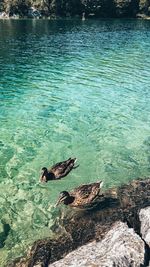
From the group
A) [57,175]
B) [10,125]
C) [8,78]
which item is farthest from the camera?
[8,78]

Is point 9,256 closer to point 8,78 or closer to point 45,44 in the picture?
point 8,78

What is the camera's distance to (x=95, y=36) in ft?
281

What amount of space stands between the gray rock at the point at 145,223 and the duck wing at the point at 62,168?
19.0ft

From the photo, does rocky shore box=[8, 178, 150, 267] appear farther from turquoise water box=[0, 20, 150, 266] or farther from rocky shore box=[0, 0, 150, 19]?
rocky shore box=[0, 0, 150, 19]

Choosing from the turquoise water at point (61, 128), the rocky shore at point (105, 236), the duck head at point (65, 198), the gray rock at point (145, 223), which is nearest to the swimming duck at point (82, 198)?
the duck head at point (65, 198)

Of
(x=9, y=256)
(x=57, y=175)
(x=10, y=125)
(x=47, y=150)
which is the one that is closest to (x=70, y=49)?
(x=10, y=125)

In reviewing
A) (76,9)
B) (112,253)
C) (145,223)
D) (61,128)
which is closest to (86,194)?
(145,223)

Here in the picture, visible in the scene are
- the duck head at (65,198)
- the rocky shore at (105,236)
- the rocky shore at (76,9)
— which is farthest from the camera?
the rocky shore at (76,9)

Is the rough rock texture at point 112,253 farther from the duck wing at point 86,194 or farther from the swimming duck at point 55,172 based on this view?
the swimming duck at point 55,172

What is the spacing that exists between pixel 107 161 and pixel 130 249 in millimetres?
10263

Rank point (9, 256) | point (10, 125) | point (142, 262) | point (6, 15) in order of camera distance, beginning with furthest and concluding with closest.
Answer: point (6, 15), point (10, 125), point (9, 256), point (142, 262)

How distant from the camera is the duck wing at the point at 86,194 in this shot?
56.0ft

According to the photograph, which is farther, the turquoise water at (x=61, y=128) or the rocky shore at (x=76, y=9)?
the rocky shore at (x=76, y=9)

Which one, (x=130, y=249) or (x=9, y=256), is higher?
(x=130, y=249)
